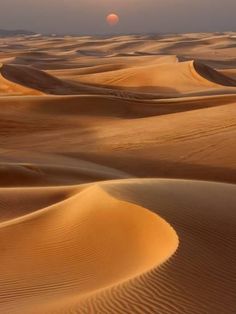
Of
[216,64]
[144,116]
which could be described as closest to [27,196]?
[144,116]

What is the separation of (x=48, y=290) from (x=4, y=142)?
923 centimetres

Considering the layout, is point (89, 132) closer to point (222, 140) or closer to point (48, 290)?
point (222, 140)

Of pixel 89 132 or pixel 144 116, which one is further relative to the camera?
pixel 144 116

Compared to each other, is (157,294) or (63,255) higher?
(157,294)

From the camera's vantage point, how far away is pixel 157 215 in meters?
5.10

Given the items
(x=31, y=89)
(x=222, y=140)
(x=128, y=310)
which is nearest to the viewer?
(x=128, y=310)

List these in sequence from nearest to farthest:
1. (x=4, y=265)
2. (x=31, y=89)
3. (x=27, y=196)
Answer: (x=4, y=265), (x=27, y=196), (x=31, y=89)

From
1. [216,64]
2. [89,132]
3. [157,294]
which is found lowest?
[216,64]

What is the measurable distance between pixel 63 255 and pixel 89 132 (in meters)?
8.84

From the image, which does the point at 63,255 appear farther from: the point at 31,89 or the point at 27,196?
the point at 31,89

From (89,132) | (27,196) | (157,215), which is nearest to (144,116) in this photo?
(89,132)

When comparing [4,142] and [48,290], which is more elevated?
[48,290]

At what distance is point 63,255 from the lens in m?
5.08

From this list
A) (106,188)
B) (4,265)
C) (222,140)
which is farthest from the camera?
(222,140)
